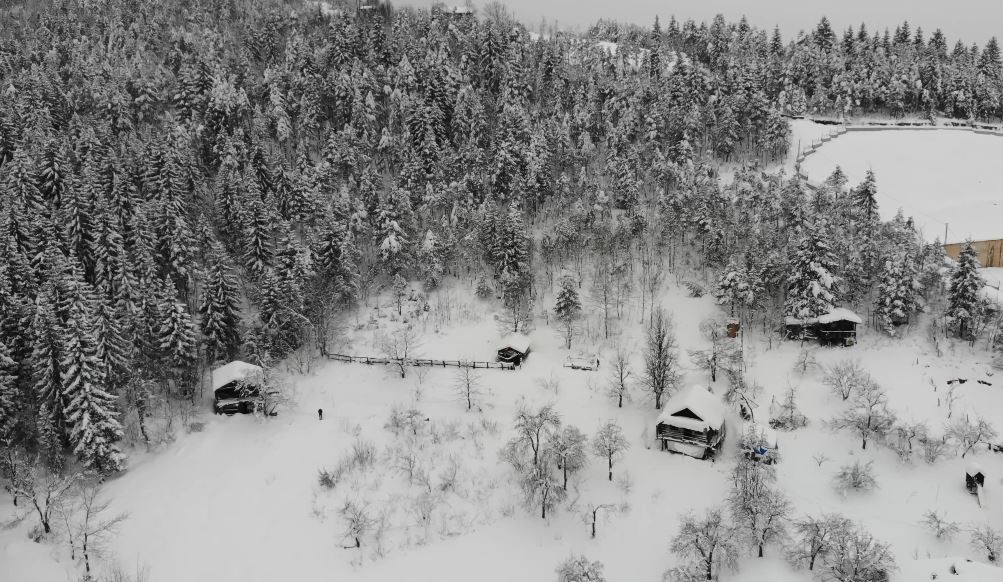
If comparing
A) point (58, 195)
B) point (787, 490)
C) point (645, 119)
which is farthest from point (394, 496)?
point (645, 119)

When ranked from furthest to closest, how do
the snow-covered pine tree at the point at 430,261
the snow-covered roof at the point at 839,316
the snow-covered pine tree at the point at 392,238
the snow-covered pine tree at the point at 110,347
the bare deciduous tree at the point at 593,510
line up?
the snow-covered pine tree at the point at 392,238 → the snow-covered pine tree at the point at 430,261 → the snow-covered roof at the point at 839,316 → the snow-covered pine tree at the point at 110,347 → the bare deciduous tree at the point at 593,510

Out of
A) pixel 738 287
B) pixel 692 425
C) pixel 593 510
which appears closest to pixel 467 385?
pixel 593 510

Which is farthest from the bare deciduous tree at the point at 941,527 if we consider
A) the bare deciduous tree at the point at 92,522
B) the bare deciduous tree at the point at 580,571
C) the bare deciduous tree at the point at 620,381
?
the bare deciduous tree at the point at 92,522

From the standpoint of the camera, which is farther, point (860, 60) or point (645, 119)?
point (860, 60)

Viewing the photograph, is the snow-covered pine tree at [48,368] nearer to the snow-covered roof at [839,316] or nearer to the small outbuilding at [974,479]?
the snow-covered roof at [839,316]

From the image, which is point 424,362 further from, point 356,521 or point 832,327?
point 832,327

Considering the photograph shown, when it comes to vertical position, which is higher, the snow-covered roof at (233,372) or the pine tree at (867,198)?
the pine tree at (867,198)

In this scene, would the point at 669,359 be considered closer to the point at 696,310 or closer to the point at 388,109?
the point at 696,310
